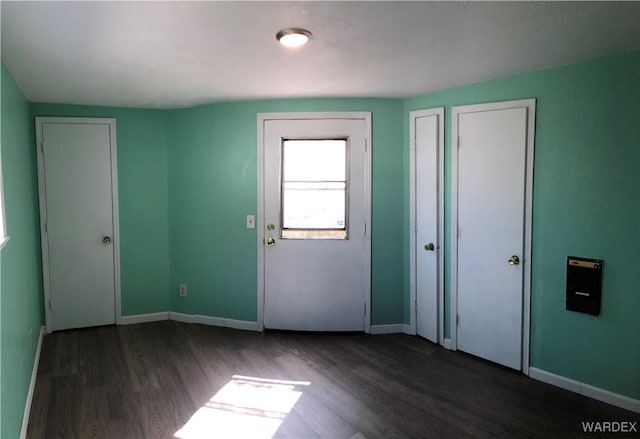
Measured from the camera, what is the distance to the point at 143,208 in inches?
171

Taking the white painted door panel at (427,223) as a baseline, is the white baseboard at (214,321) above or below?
below

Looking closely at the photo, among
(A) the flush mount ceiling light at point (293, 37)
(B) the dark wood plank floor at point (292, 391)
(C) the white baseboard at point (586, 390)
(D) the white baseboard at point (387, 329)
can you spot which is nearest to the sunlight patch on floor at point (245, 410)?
(B) the dark wood plank floor at point (292, 391)

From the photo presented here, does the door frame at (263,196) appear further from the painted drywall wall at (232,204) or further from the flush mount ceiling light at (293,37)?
the flush mount ceiling light at (293,37)

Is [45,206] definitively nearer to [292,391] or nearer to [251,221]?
[251,221]

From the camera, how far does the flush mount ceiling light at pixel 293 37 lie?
2092 mm

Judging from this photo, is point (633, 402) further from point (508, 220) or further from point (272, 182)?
point (272, 182)

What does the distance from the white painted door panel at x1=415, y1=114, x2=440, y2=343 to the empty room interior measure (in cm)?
2

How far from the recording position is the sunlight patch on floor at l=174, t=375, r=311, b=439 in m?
2.42

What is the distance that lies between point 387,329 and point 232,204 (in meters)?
1.92

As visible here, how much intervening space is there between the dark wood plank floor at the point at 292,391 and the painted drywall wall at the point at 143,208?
2.04 feet

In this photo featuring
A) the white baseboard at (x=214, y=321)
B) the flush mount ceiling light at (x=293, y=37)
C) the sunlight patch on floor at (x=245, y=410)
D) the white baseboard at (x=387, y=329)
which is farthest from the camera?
the white baseboard at (x=214, y=321)

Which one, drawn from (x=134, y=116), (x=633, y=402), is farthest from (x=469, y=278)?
(x=134, y=116)

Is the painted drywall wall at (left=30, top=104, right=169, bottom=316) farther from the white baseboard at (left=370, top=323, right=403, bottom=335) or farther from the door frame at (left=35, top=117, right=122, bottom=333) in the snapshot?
the white baseboard at (left=370, top=323, right=403, bottom=335)

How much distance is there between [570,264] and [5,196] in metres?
3.52
